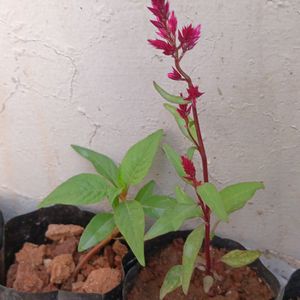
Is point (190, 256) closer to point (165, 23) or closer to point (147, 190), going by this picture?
point (147, 190)

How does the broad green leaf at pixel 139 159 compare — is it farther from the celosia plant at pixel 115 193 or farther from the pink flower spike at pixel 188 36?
the pink flower spike at pixel 188 36

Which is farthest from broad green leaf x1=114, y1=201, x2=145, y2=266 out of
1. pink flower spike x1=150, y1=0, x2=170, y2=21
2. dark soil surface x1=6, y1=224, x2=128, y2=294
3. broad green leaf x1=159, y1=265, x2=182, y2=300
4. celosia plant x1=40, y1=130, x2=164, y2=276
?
pink flower spike x1=150, y1=0, x2=170, y2=21

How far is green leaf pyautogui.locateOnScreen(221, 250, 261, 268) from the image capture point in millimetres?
1027

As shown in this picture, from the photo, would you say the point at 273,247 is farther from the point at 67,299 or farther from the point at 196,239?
the point at 67,299

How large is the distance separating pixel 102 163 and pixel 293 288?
532mm

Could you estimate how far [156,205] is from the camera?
3.71ft

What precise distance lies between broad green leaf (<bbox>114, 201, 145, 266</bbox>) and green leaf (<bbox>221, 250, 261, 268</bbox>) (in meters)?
0.20

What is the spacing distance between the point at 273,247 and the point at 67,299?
1.80ft

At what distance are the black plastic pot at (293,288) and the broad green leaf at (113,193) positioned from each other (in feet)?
1.46

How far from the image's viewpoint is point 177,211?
0.93m

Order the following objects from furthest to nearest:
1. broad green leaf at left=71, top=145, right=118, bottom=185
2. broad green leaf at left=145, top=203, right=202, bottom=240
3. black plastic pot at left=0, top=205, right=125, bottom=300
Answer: black plastic pot at left=0, top=205, right=125, bottom=300 → broad green leaf at left=71, top=145, right=118, bottom=185 → broad green leaf at left=145, top=203, right=202, bottom=240

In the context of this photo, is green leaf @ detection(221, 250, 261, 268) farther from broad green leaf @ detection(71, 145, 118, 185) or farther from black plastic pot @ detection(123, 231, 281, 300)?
broad green leaf @ detection(71, 145, 118, 185)

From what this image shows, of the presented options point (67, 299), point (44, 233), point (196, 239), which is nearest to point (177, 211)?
point (196, 239)

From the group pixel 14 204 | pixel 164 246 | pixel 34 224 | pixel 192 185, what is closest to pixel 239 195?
pixel 192 185
